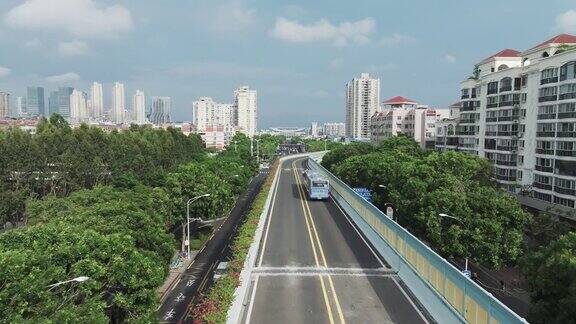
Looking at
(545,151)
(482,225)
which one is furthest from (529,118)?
(482,225)

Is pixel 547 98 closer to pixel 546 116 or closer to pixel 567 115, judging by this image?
pixel 546 116

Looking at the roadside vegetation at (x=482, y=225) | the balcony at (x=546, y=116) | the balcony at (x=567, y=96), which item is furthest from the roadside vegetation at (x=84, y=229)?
the balcony at (x=567, y=96)

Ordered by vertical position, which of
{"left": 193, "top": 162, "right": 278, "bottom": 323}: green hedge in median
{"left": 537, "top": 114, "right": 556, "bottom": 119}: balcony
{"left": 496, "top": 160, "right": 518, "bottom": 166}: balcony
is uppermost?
{"left": 537, "top": 114, "right": 556, "bottom": 119}: balcony

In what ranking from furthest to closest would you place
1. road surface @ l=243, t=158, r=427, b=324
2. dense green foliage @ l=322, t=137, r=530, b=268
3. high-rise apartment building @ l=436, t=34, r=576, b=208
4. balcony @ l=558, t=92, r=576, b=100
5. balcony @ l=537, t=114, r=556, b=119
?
1. balcony @ l=537, t=114, r=556, b=119
2. high-rise apartment building @ l=436, t=34, r=576, b=208
3. balcony @ l=558, t=92, r=576, b=100
4. dense green foliage @ l=322, t=137, r=530, b=268
5. road surface @ l=243, t=158, r=427, b=324

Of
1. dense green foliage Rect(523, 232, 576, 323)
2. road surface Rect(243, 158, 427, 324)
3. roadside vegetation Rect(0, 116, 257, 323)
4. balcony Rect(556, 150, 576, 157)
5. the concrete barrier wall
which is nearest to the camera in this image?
roadside vegetation Rect(0, 116, 257, 323)

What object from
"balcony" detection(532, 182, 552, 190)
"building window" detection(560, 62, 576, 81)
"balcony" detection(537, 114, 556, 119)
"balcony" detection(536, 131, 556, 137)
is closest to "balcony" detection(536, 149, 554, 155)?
"balcony" detection(536, 131, 556, 137)

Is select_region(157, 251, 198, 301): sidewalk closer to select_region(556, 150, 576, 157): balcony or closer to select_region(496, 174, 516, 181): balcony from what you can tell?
select_region(556, 150, 576, 157): balcony

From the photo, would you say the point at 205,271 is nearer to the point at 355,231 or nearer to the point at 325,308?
the point at 355,231
